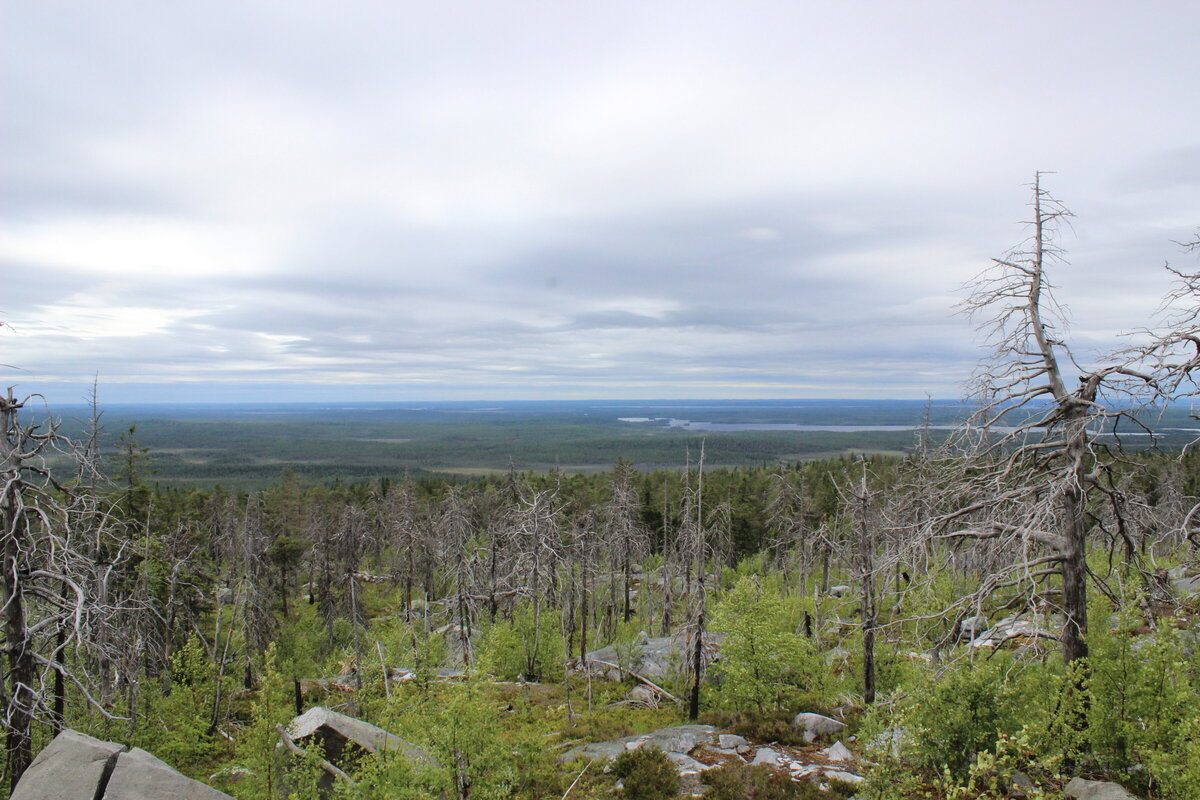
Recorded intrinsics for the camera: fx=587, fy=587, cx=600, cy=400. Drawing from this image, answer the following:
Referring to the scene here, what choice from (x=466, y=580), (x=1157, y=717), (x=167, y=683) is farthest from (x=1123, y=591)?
(x=167, y=683)

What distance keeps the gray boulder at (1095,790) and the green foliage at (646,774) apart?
673 cm

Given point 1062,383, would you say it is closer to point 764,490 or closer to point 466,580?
point 466,580

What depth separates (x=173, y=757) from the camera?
18.9m

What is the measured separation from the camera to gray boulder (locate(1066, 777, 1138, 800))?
24.6 ft

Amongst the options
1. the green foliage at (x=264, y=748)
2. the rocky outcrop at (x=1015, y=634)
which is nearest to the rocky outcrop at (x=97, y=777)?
the green foliage at (x=264, y=748)

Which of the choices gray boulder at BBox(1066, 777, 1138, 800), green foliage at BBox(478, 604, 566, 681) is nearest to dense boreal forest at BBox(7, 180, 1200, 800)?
gray boulder at BBox(1066, 777, 1138, 800)

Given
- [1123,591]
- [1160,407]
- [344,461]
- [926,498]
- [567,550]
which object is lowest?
[344,461]

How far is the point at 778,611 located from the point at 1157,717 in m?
12.2

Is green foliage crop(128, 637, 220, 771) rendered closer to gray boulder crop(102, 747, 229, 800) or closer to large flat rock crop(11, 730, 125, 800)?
large flat rock crop(11, 730, 125, 800)

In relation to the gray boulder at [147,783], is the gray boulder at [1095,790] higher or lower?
higher

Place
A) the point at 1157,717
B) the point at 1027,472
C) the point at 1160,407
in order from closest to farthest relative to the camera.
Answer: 1. the point at 1157,717
2. the point at 1160,407
3. the point at 1027,472

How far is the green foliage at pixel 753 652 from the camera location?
57.6 feet

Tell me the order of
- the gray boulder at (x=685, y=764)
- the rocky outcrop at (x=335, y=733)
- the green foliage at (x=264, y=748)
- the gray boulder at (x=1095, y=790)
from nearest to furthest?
the gray boulder at (x=1095, y=790) → the green foliage at (x=264, y=748) → the rocky outcrop at (x=335, y=733) → the gray boulder at (x=685, y=764)

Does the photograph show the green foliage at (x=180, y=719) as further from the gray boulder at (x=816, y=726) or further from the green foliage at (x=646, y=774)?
the gray boulder at (x=816, y=726)
